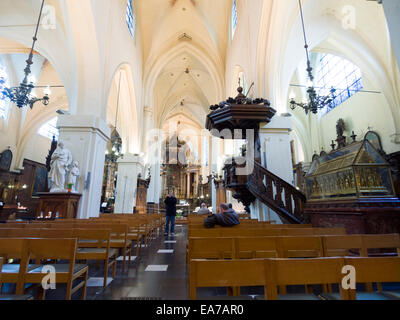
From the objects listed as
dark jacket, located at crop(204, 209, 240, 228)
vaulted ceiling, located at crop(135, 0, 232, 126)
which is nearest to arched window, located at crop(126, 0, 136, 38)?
vaulted ceiling, located at crop(135, 0, 232, 126)

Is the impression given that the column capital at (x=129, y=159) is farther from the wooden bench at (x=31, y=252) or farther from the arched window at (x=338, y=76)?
the wooden bench at (x=31, y=252)

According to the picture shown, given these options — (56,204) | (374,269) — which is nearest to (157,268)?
(374,269)

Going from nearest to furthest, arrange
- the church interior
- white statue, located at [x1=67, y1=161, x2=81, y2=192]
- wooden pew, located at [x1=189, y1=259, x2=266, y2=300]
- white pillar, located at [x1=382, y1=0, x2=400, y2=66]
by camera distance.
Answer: wooden pew, located at [x1=189, y1=259, x2=266, y2=300] < the church interior < white pillar, located at [x1=382, y1=0, x2=400, y2=66] < white statue, located at [x1=67, y1=161, x2=81, y2=192]

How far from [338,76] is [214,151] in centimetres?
872

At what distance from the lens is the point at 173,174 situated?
24.4m

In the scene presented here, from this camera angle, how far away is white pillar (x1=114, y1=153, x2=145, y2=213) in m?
12.0

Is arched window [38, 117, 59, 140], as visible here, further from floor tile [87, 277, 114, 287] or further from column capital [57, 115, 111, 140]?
floor tile [87, 277, 114, 287]

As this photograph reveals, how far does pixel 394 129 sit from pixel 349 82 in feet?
12.8

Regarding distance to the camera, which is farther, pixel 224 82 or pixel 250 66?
pixel 224 82

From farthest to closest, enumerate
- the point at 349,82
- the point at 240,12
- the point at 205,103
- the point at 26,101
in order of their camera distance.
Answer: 1. the point at 205,103
2. the point at 349,82
3. the point at 240,12
4. the point at 26,101

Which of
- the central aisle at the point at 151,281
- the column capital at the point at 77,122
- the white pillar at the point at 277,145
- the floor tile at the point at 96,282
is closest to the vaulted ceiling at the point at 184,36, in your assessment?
the column capital at the point at 77,122

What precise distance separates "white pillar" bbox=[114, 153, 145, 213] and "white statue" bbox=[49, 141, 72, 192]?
592cm

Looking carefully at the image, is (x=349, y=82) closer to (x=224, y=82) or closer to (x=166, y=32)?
(x=224, y=82)
